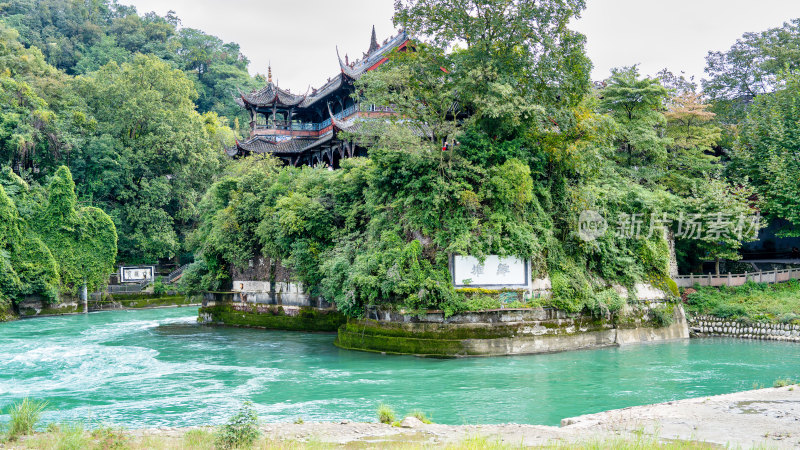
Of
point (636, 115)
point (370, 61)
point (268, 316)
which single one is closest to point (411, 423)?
point (268, 316)

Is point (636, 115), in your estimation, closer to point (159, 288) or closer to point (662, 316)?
point (662, 316)

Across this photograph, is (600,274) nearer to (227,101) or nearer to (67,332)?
(67,332)

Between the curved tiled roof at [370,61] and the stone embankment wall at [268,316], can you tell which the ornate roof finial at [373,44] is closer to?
the curved tiled roof at [370,61]

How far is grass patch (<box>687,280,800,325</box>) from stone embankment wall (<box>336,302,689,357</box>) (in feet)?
16.8

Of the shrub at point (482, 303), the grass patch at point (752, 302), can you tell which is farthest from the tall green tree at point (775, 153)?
the shrub at point (482, 303)

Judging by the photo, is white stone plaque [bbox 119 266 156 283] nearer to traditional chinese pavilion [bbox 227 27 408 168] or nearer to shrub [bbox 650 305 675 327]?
traditional chinese pavilion [bbox 227 27 408 168]

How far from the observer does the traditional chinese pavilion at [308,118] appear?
3525cm

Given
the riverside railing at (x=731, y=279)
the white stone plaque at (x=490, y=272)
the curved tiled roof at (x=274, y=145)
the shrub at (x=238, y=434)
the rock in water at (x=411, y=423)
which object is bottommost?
the rock in water at (x=411, y=423)

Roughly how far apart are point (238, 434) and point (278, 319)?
20.6 m

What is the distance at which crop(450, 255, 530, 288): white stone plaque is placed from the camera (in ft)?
66.4

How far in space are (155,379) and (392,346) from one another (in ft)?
23.8

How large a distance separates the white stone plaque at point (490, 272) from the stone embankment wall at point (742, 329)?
9079 millimetres

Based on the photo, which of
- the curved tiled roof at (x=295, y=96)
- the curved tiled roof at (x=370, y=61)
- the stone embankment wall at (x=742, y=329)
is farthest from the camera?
the curved tiled roof at (x=295, y=96)

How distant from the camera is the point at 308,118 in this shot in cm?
4425
